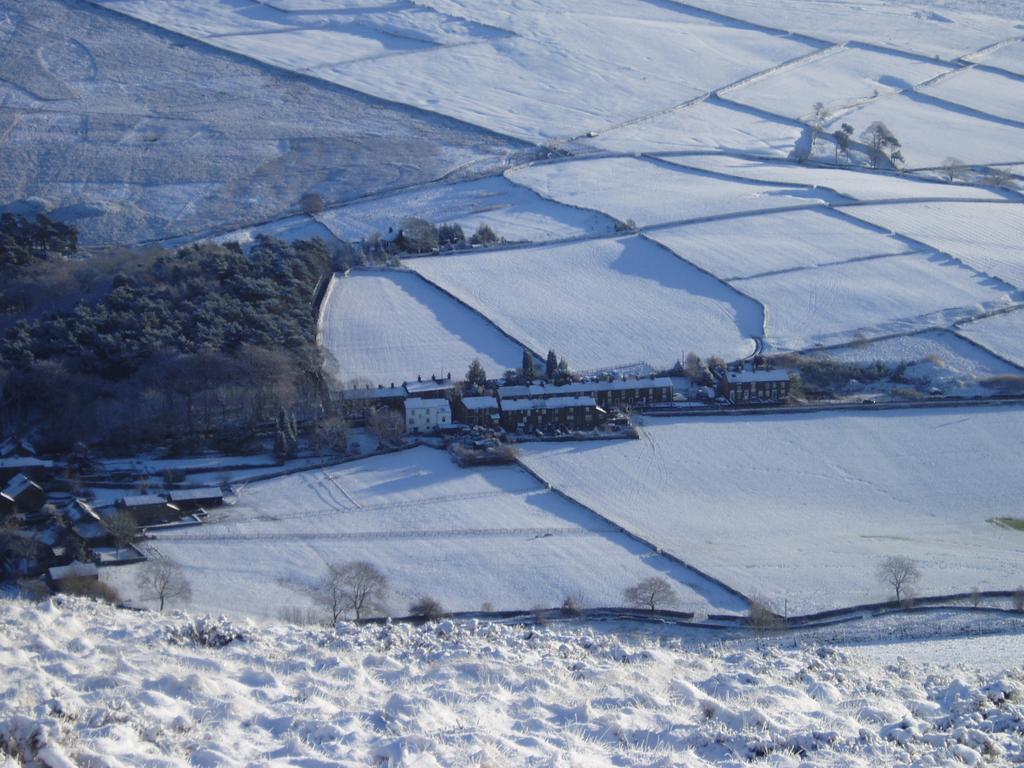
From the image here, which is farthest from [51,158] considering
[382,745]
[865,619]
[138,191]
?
[382,745]

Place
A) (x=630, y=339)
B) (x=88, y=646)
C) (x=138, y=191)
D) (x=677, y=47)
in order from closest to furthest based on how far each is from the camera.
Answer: (x=88, y=646), (x=630, y=339), (x=138, y=191), (x=677, y=47)

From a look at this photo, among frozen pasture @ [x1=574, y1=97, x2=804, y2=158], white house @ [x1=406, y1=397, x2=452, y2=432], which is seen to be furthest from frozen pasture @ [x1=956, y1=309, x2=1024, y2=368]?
frozen pasture @ [x1=574, y1=97, x2=804, y2=158]

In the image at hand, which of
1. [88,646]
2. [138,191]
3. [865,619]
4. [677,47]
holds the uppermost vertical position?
[677,47]

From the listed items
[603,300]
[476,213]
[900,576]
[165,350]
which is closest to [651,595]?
[900,576]

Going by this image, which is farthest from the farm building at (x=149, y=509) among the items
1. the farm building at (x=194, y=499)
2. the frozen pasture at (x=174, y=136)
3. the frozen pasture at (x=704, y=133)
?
the frozen pasture at (x=704, y=133)

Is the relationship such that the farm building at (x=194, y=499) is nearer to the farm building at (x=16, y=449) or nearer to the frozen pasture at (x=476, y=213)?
the farm building at (x=16, y=449)

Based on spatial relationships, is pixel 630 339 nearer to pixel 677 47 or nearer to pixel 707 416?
pixel 707 416

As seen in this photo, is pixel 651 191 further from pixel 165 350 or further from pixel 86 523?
pixel 86 523
